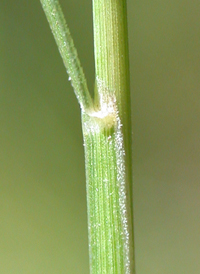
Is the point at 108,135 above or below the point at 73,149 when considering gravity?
below

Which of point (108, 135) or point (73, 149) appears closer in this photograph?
point (108, 135)

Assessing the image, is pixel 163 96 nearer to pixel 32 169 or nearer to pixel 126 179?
pixel 32 169

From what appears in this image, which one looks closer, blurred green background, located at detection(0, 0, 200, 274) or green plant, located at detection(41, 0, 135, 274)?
green plant, located at detection(41, 0, 135, 274)

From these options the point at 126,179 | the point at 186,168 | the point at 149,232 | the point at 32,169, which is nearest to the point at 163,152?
the point at 186,168

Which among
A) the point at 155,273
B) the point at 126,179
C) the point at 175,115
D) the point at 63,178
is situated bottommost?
the point at 155,273

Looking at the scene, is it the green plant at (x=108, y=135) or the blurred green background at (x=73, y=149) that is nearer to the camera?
the green plant at (x=108, y=135)
